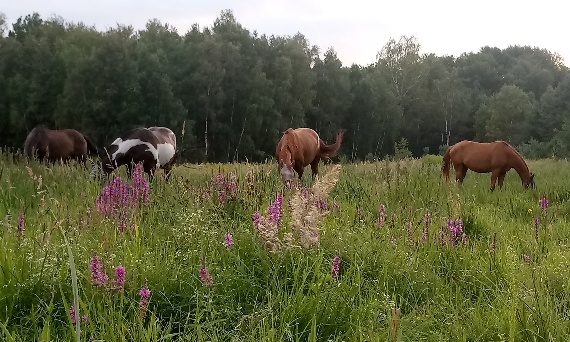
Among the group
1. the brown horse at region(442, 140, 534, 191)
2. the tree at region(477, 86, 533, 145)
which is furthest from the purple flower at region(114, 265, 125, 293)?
the tree at region(477, 86, 533, 145)

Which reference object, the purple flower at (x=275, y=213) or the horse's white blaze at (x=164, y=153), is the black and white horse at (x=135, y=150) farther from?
the purple flower at (x=275, y=213)

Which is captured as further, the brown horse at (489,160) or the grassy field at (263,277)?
the brown horse at (489,160)

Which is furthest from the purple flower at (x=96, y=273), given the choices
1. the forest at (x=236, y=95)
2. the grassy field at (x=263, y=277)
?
the forest at (x=236, y=95)

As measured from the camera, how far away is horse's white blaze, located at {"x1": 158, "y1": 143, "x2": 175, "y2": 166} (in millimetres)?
11323

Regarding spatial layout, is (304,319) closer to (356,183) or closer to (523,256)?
(523,256)

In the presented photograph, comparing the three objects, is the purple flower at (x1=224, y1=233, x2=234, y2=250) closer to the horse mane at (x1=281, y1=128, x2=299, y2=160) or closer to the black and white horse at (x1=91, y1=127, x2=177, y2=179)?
the horse mane at (x1=281, y1=128, x2=299, y2=160)

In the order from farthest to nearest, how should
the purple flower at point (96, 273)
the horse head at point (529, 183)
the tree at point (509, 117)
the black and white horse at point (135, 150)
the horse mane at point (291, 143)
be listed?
the tree at point (509, 117) → the horse head at point (529, 183) → the black and white horse at point (135, 150) → the horse mane at point (291, 143) → the purple flower at point (96, 273)

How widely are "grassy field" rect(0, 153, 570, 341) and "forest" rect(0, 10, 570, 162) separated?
69.1ft

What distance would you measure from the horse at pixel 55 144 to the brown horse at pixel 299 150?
20.4 ft

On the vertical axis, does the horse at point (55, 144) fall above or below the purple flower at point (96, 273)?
below

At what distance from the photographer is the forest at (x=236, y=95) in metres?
36.8

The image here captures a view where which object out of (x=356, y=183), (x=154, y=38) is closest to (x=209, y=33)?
(x=154, y=38)

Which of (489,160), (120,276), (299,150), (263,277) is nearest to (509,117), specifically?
(489,160)

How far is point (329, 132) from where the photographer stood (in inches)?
2058
